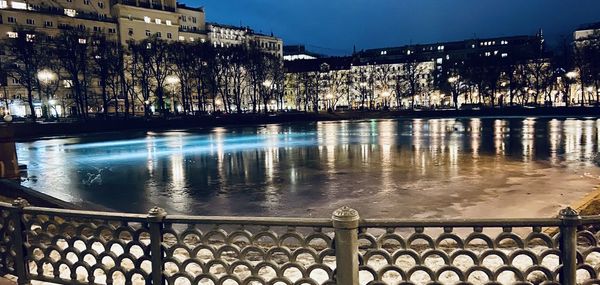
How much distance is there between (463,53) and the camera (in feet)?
545

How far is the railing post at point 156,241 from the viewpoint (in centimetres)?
470

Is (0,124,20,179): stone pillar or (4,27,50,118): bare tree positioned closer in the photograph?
(0,124,20,179): stone pillar

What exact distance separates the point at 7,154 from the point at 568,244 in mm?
18491

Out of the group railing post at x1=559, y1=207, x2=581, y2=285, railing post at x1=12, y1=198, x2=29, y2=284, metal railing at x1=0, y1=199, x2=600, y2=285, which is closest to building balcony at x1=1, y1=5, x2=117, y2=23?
railing post at x1=12, y1=198, x2=29, y2=284

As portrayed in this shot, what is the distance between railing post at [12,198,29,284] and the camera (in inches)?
214

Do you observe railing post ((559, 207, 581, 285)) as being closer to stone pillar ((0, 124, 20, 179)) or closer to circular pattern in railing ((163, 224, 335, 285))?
circular pattern in railing ((163, 224, 335, 285))

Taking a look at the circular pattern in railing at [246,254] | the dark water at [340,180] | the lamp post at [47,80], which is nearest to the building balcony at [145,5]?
the lamp post at [47,80]

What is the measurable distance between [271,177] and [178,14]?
103 metres

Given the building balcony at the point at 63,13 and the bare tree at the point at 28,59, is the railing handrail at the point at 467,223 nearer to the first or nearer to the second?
the bare tree at the point at 28,59

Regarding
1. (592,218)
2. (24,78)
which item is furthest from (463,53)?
(592,218)

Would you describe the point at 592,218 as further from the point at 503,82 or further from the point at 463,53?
the point at 463,53

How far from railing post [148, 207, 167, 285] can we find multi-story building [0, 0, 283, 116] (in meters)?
70.8

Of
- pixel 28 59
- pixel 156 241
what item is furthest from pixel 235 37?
pixel 156 241

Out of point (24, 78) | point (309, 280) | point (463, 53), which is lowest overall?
point (309, 280)
